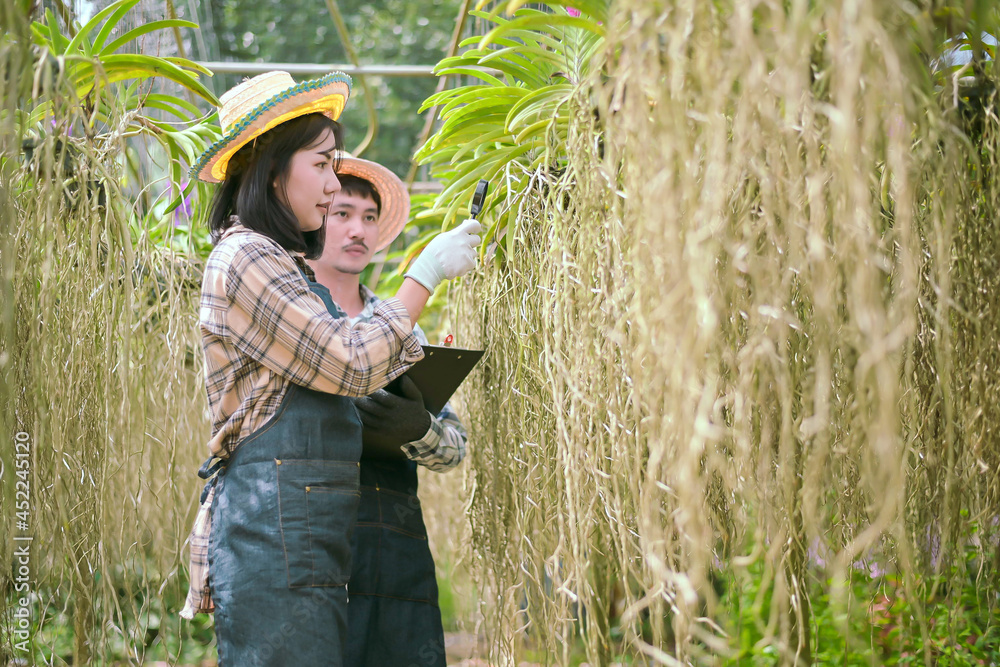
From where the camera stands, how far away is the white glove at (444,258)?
1.58 metres

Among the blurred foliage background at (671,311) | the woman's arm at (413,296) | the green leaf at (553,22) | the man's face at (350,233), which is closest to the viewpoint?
the blurred foliage background at (671,311)

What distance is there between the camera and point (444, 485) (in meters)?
3.39

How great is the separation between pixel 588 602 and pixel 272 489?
54 centimetres

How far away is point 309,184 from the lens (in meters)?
1.49

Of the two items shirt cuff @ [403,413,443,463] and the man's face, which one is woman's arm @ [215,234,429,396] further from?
the man's face

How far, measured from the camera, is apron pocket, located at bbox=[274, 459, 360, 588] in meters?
1.29

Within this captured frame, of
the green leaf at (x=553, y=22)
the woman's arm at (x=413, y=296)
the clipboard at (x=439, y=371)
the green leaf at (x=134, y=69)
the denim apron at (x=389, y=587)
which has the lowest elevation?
the denim apron at (x=389, y=587)

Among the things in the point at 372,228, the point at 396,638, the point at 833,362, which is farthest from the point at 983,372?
the point at 372,228

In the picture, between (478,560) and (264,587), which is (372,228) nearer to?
(478,560)

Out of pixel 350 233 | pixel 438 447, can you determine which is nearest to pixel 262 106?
pixel 350 233

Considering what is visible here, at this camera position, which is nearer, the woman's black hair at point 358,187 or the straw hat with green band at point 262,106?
the straw hat with green band at point 262,106

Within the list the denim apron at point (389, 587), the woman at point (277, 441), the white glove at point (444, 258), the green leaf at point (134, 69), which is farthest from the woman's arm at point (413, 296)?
the green leaf at point (134, 69)

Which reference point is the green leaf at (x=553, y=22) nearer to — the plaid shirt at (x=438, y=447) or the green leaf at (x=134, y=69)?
the plaid shirt at (x=438, y=447)
